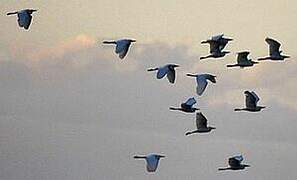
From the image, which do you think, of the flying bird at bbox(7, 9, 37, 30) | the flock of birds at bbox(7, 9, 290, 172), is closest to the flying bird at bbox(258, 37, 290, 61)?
the flock of birds at bbox(7, 9, 290, 172)

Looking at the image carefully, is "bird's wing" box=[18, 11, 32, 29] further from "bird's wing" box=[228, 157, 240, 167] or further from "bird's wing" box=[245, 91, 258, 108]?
"bird's wing" box=[228, 157, 240, 167]

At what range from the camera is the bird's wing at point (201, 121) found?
13.9 metres

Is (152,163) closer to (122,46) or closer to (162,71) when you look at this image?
(162,71)

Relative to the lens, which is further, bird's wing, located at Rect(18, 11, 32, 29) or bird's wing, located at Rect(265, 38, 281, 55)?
bird's wing, located at Rect(265, 38, 281, 55)

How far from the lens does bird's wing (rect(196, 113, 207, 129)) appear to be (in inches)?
548

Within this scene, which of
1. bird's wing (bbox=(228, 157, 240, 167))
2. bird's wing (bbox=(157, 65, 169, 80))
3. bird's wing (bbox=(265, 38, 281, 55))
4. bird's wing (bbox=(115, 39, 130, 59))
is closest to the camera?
bird's wing (bbox=(115, 39, 130, 59))

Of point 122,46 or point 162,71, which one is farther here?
point 162,71

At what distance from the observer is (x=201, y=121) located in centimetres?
1395

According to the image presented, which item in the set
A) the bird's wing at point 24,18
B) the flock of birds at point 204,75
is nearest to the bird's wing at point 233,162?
the flock of birds at point 204,75

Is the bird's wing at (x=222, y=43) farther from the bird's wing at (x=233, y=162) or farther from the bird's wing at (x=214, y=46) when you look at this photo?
the bird's wing at (x=233, y=162)

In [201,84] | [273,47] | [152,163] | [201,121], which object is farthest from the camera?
[201,121]

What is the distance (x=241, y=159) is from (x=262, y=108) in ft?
2.53

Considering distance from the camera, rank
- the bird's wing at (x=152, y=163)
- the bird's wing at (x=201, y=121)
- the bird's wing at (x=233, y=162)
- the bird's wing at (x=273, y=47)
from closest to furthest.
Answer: the bird's wing at (x=152, y=163) → the bird's wing at (x=273, y=47) → the bird's wing at (x=233, y=162) → the bird's wing at (x=201, y=121)

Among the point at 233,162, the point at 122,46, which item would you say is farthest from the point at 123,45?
the point at 233,162
